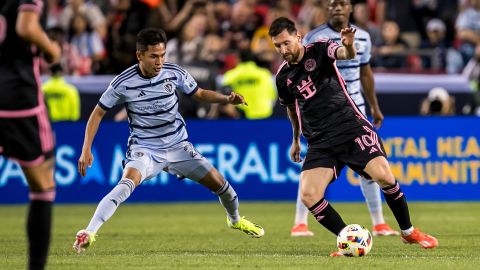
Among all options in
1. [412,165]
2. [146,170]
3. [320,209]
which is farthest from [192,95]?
[412,165]

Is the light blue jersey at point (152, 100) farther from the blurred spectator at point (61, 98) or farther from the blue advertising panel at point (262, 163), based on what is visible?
the blurred spectator at point (61, 98)

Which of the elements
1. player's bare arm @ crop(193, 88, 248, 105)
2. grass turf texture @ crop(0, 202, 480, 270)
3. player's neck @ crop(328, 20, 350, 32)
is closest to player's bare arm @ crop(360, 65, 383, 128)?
player's neck @ crop(328, 20, 350, 32)

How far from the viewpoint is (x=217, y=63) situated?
19.5 meters

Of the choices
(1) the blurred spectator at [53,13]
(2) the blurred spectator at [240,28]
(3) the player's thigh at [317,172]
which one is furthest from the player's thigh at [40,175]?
(1) the blurred spectator at [53,13]

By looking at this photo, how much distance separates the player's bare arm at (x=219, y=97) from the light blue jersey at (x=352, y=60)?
1.51 metres

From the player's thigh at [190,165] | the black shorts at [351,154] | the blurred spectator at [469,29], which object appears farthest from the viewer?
the blurred spectator at [469,29]

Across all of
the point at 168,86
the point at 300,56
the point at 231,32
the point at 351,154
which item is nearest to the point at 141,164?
the point at 168,86

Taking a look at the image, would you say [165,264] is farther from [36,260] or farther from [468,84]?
[468,84]

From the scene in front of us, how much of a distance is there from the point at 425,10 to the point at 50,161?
16128 millimetres

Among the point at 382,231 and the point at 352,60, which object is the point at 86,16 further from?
the point at 382,231

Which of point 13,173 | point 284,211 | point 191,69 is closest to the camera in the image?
point 284,211

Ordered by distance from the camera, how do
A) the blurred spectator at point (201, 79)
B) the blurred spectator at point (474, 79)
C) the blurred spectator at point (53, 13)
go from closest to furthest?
the blurred spectator at point (201, 79)
the blurred spectator at point (474, 79)
the blurred spectator at point (53, 13)

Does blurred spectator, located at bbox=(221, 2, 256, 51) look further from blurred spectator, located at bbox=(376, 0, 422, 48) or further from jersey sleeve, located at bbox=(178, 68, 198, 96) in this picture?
jersey sleeve, located at bbox=(178, 68, 198, 96)

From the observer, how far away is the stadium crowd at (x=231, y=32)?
1944 cm
